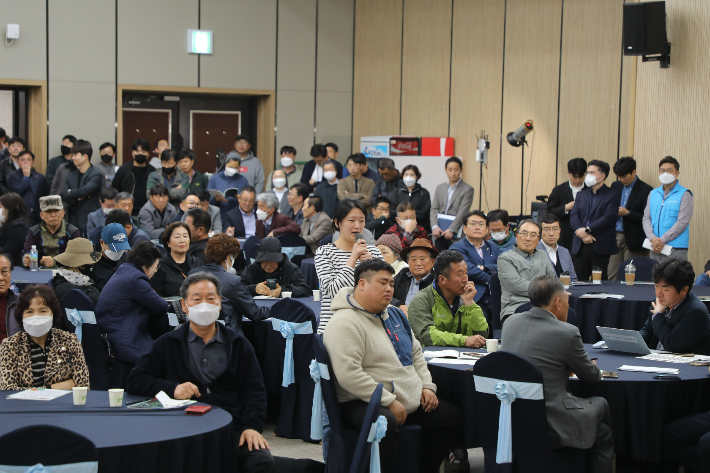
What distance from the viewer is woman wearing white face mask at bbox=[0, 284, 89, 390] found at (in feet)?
13.0

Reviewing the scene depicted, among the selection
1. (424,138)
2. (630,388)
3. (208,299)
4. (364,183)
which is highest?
Result: (424,138)

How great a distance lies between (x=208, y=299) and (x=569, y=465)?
1905 millimetres

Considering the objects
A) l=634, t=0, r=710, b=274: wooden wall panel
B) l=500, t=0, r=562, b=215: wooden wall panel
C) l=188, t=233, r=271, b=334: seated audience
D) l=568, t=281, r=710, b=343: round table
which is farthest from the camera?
l=500, t=0, r=562, b=215: wooden wall panel

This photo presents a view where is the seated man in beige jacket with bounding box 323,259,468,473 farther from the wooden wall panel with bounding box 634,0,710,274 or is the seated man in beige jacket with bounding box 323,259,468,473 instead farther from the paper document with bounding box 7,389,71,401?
the wooden wall panel with bounding box 634,0,710,274

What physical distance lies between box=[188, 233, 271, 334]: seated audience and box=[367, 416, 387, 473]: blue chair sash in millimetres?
2124

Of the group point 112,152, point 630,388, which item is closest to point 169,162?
point 112,152

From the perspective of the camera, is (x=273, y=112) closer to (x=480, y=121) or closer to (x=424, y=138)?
(x=424, y=138)

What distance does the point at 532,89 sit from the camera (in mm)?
11305

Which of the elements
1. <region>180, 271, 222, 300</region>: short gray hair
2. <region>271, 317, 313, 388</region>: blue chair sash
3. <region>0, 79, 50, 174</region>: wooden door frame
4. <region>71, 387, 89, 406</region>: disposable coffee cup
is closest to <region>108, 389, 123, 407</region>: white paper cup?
<region>71, 387, 89, 406</region>: disposable coffee cup

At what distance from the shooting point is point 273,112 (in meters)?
13.0

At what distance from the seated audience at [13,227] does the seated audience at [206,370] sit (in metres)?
4.22

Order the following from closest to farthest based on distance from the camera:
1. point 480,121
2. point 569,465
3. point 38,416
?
point 38,416 < point 569,465 < point 480,121

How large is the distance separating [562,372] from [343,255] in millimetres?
1569

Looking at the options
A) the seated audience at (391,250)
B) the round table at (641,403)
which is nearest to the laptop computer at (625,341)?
the round table at (641,403)
